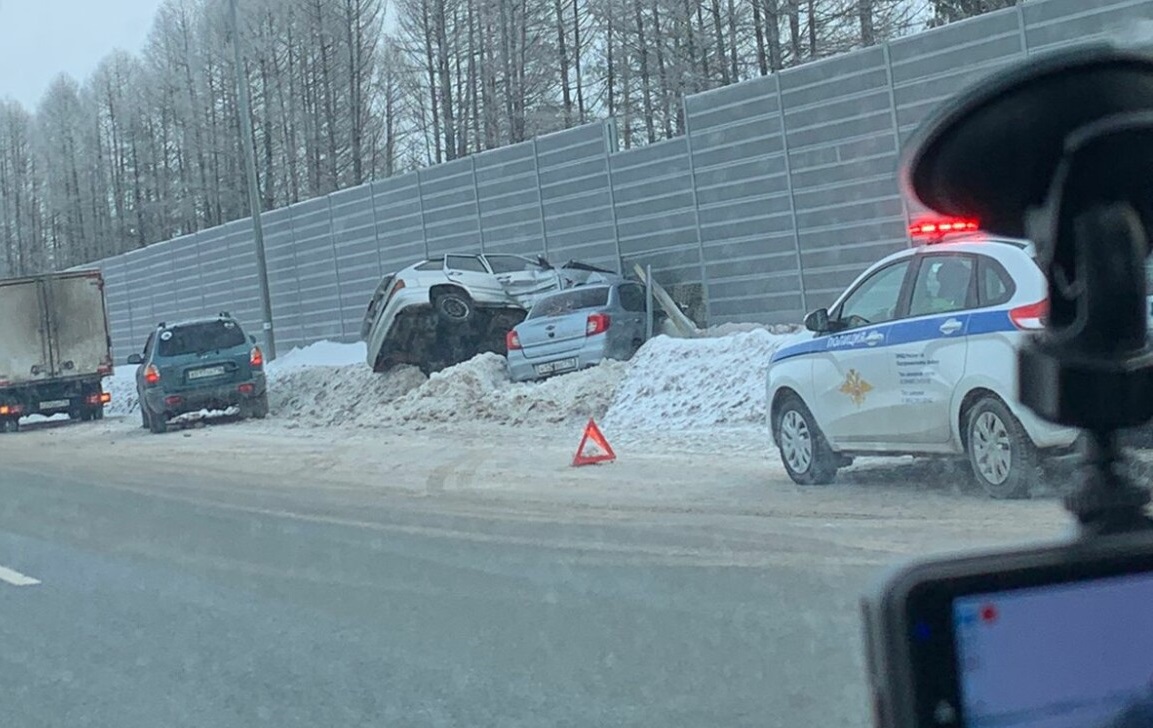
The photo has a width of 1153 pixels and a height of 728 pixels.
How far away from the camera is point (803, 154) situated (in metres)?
21.9

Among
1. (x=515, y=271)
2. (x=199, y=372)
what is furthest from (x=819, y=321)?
(x=199, y=372)

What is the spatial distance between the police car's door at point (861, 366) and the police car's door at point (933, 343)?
0.50 ft

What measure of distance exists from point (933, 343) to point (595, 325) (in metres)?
11.6

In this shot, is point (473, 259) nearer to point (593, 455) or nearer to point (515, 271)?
point (515, 271)

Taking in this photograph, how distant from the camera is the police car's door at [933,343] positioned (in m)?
9.96

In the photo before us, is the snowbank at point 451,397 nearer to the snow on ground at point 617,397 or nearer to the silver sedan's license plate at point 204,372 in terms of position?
the snow on ground at point 617,397

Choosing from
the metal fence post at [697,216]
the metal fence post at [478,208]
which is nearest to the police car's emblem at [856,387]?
the metal fence post at [697,216]

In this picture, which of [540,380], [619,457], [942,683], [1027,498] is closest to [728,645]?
[1027,498]

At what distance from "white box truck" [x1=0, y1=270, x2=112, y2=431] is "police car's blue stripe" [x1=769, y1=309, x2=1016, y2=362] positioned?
74.7 ft

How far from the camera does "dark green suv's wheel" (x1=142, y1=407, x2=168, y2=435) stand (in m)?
25.0

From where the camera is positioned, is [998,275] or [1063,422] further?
[998,275]

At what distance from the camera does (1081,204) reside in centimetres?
152

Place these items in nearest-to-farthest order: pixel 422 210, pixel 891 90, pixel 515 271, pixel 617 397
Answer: pixel 617 397, pixel 891 90, pixel 515 271, pixel 422 210

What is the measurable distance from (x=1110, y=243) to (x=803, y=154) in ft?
68.1
